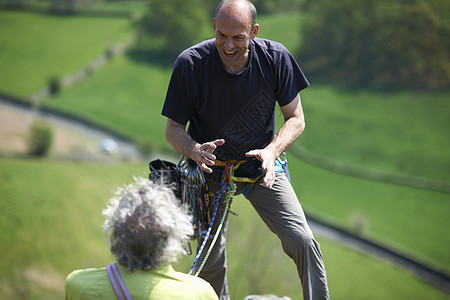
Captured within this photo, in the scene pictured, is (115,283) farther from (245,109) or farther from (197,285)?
(245,109)

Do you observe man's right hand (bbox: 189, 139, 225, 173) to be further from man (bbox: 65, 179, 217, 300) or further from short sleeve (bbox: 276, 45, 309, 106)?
man (bbox: 65, 179, 217, 300)

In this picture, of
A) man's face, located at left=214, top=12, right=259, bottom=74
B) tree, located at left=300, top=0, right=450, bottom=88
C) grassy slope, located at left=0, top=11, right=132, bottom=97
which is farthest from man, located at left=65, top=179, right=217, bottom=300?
grassy slope, located at left=0, top=11, right=132, bottom=97

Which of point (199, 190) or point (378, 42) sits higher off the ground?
point (199, 190)

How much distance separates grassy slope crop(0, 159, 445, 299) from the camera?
3506cm

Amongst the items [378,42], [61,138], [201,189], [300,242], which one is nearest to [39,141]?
[61,138]

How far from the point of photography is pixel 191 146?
14.2 ft

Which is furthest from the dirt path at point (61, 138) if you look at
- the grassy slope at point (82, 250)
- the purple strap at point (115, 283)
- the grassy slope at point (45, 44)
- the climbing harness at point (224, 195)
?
the purple strap at point (115, 283)

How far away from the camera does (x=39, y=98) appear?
66.2 metres

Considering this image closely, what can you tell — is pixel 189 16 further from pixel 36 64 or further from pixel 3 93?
pixel 3 93

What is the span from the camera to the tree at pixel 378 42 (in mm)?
67438

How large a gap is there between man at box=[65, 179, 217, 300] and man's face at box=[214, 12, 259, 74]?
5.24 feet

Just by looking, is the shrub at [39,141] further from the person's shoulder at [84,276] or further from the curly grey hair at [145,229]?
the curly grey hair at [145,229]

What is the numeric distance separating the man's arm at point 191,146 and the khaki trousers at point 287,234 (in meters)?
0.56

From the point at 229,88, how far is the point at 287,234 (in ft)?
4.16
